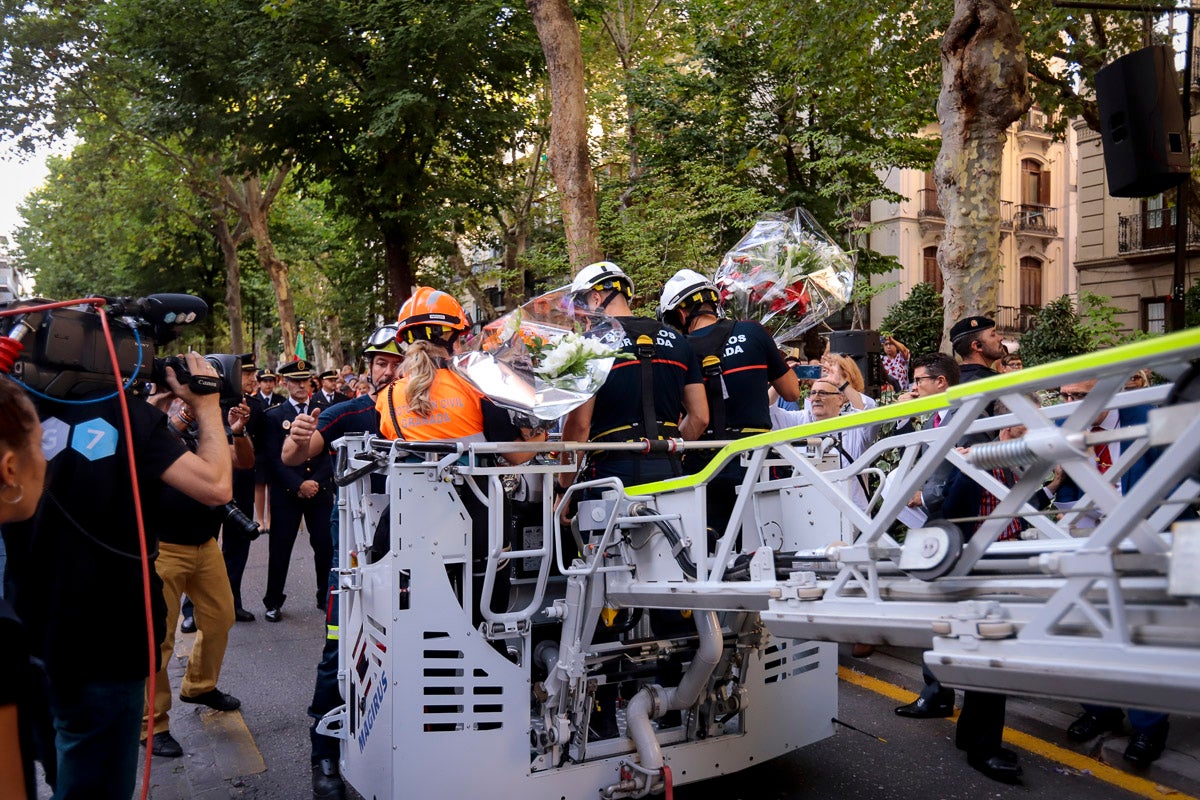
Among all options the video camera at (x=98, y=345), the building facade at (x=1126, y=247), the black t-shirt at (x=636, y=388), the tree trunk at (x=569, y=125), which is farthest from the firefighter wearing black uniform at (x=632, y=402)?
the building facade at (x=1126, y=247)

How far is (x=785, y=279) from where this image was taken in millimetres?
6840

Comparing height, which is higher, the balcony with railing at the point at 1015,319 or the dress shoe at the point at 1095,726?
the balcony with railing at the point at 1015,319

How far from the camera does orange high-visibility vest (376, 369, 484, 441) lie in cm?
430

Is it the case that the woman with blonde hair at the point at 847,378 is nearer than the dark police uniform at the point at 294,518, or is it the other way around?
the woman with blonde hair at the point at 847,378

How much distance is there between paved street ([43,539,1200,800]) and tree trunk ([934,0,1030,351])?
5.03 m

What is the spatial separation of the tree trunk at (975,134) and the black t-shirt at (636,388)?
254 inches

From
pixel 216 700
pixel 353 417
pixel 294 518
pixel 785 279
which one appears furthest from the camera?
pixel 294 518

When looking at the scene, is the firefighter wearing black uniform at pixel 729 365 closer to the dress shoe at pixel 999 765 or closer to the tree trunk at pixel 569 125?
the dress shoe at pixel 999 765

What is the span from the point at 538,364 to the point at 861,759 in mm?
2700

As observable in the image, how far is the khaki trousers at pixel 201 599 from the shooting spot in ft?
18.8

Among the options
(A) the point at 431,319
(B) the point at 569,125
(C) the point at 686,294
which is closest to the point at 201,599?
(A) the point at 431,319

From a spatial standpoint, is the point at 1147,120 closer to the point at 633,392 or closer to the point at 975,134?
the point at 975,134

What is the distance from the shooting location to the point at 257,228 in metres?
25.9

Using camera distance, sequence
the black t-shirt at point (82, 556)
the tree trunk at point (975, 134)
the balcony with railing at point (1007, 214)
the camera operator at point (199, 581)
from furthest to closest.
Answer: the balcony with railing at point (1007, 214)
the tree trunk at point (975, 134)
the camera operator at point (199, 581)
the black t-shirt at point (82, 556)
